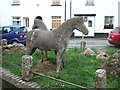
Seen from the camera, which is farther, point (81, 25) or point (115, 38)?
point (115, 38)

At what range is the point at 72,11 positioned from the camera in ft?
91.8

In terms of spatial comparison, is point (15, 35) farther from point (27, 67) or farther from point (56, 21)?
point (56, 21)

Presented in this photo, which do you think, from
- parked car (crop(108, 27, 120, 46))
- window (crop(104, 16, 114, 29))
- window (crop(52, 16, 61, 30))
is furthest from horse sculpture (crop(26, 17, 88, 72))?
window (crop(104, 16, 114, 29))

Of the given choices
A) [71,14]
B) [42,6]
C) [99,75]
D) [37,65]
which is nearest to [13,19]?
[42,6]

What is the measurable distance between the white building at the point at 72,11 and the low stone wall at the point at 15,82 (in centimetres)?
1937

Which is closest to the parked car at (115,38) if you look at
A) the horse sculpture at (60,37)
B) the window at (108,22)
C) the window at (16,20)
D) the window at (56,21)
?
the horse sculpture at (60,37)

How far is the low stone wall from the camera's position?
7.37 meters

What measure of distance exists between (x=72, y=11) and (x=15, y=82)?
2078cm

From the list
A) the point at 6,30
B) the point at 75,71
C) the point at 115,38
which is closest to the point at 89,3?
the point at 115,38

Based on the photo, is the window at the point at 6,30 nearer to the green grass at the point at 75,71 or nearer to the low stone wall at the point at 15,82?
the green grass at the point at 75,71

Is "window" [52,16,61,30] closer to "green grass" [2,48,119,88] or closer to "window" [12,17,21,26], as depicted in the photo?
"window" [12,17,21,26]

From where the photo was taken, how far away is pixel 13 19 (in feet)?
94.9

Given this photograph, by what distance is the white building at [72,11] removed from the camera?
1096 inches

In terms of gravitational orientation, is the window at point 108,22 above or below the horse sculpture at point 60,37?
above
